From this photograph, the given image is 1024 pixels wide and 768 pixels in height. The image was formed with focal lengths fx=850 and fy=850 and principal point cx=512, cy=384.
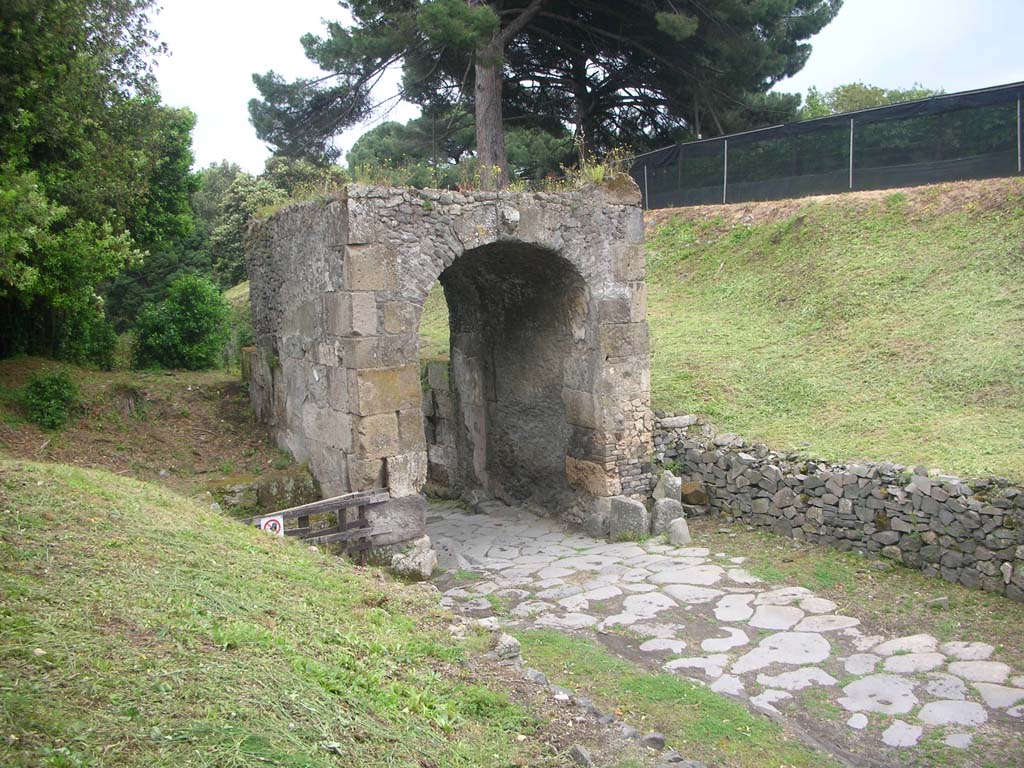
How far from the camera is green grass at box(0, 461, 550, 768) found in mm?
3484

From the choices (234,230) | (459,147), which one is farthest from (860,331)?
(234,230)

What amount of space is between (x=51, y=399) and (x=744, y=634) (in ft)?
27.3

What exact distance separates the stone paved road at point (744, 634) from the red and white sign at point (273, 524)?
1709 mm

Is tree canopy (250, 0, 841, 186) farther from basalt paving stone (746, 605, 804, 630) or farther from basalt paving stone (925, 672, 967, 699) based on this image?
basalt paving stone (925, 672, 967, 699)

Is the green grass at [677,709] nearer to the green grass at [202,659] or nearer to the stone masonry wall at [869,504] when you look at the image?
the green grass at [202,659]

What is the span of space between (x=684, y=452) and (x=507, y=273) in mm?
3249

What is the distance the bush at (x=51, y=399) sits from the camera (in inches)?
397

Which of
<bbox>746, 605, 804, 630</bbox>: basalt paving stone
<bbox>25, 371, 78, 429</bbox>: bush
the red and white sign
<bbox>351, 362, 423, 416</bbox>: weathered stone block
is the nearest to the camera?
<bbox>746, 605, 804, 630</bbox>: basalt paving stone

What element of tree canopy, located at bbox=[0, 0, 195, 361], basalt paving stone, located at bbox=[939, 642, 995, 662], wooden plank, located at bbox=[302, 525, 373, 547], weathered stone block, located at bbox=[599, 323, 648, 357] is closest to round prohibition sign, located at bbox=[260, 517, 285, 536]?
wooden plank, located at bbox=[302, 525, 373, 547]

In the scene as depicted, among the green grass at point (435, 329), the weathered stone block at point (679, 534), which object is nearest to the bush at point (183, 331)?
the green grass at point (435, 329)

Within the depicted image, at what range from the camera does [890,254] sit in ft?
46.8

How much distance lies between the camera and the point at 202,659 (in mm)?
4168

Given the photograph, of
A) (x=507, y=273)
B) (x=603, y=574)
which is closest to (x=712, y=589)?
(x=603, y=574)

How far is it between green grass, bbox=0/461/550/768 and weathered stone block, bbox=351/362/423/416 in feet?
8.27
